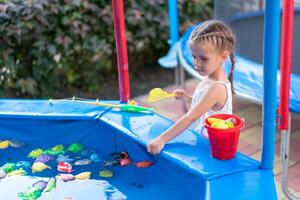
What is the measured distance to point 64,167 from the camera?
1994 millimetres

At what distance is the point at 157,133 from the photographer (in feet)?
5.96

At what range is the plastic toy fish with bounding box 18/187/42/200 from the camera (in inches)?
71.5

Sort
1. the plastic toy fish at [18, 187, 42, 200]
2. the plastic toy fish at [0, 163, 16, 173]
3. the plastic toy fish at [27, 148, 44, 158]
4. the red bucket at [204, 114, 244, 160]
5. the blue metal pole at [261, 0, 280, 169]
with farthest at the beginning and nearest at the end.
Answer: the plastic toy fish at [27, 148, 44, 158] < the plastic toy fish at [0, 163, 16, 173] < the plastic toy fish at [18, 187, 42, 200] < the red bucket at [204, 114, 244, 160] < the blue metal pole at [261, 0, 280, 169]

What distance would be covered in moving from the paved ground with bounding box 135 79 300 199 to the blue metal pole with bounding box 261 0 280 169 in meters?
0.69

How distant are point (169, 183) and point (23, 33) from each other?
1.67m

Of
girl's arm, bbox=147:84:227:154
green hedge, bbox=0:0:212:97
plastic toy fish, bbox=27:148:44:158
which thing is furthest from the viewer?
green hedge, bbox=0:0:212:97

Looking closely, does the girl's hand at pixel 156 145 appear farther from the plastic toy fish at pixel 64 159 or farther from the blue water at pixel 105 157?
the plastic toy fish at pixel 64 159

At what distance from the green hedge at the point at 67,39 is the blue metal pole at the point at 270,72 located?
1.84 metres

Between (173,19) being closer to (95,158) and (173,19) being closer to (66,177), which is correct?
(95,158)

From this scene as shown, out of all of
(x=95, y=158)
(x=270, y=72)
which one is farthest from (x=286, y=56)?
(x=95, y=158)

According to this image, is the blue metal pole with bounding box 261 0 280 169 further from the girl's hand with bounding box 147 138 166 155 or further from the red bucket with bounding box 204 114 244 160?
the girl's hand with bounding box 147 138 166 155

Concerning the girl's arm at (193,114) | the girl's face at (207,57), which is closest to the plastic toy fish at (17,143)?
the girl's arm at (193,114)

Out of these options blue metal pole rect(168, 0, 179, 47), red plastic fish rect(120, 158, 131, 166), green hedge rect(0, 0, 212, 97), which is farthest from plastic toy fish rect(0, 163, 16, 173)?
blue metal pole rect(168, 0, 179, 47)

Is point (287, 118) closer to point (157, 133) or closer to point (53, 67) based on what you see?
point (157, 133)
